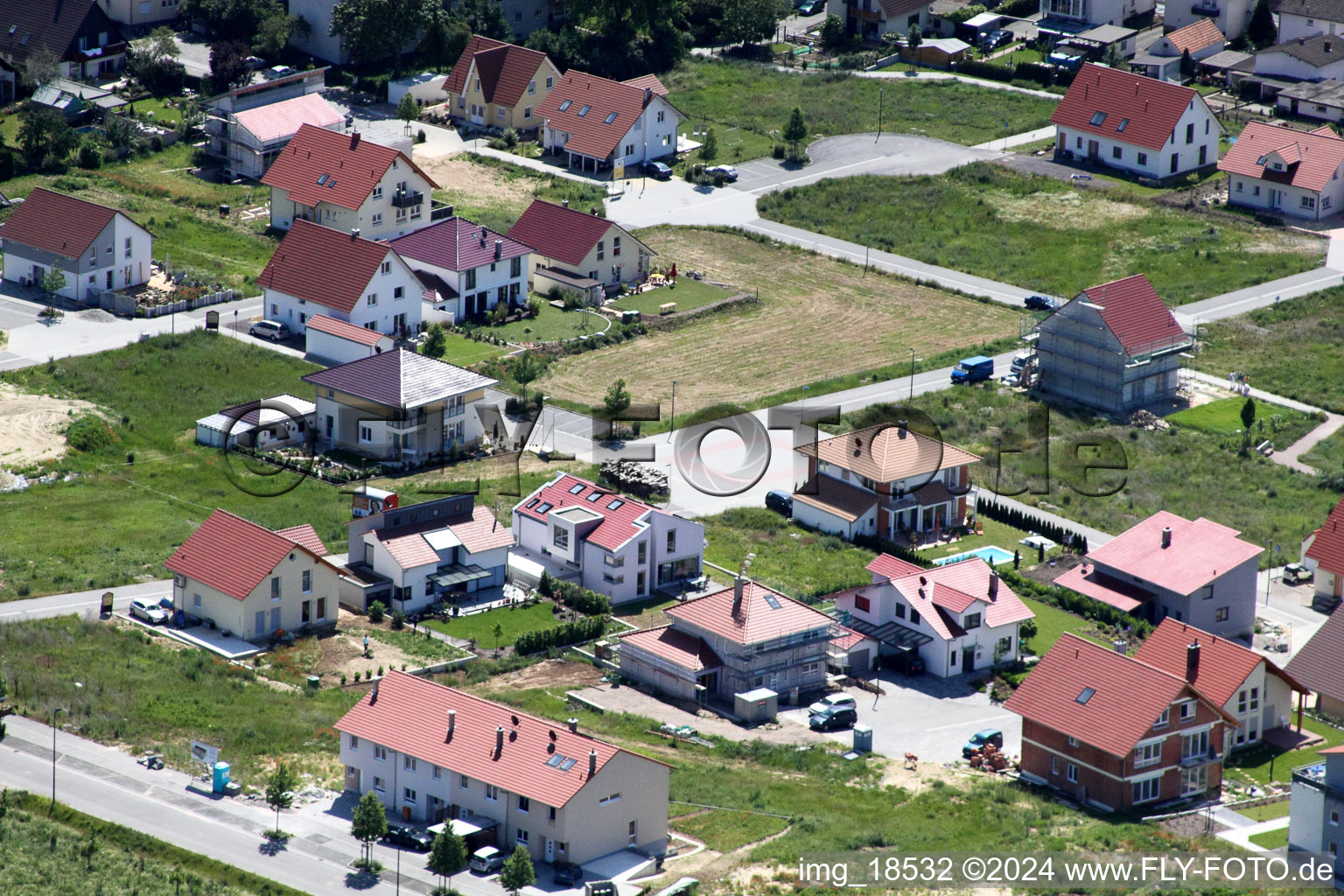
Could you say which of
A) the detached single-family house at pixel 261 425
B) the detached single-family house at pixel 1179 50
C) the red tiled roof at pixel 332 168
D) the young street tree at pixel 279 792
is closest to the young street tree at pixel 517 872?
the young street tree at pixel 279 792

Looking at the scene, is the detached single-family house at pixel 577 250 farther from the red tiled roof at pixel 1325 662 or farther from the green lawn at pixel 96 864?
the green lawn at pixel 96 864

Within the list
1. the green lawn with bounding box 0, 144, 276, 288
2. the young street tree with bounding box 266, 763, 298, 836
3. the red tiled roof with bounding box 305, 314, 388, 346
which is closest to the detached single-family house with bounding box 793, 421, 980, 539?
the red tiled roof with bounding box 305, 314, 388, 346

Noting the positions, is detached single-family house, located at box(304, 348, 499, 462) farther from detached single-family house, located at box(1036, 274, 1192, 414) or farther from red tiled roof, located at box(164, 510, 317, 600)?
detached single-family house, located at box(1036, 274, 1192, 414)

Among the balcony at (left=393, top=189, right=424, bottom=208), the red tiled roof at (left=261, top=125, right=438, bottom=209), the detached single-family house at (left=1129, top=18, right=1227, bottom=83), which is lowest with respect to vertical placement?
the balcony at (left=393, top=189, right=424, bottom=208)

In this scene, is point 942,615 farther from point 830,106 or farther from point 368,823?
point 830,106

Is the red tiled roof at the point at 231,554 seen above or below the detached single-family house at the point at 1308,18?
below

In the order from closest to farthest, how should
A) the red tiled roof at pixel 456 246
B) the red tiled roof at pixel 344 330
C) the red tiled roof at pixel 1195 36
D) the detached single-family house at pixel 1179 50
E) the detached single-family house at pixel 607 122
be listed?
the red tiled roof at pixel 344 330, the red tiled roof at pixel 456 246, the detached single-family house at pixel 607 122, the detached single-family house at pixel 1179 50, the red tiled roof at pixel 1195 36

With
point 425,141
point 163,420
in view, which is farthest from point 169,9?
point 163,420
